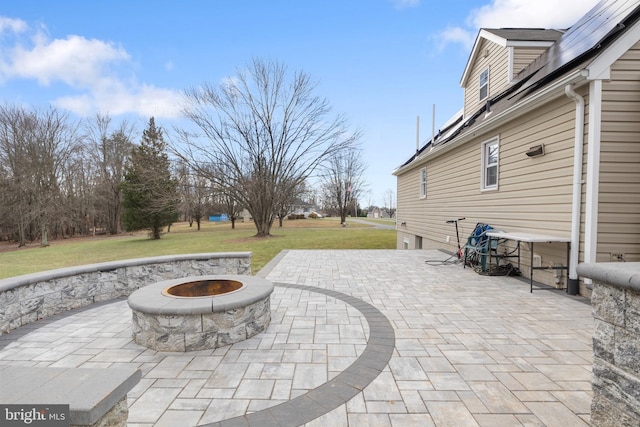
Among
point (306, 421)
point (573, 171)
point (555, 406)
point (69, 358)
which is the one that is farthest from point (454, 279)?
point (69, 358)

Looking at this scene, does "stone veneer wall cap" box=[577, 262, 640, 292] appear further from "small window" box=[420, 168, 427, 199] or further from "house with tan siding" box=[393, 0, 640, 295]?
"small window" box=[420, 168, 427, 199]

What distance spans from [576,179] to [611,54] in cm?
184

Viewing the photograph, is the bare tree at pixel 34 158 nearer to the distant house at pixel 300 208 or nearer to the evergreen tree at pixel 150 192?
the evergreen tree at pixel 150 192

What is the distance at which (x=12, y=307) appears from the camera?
361cm

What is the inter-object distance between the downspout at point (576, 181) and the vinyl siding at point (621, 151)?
241mm

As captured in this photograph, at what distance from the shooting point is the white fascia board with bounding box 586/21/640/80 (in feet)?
14.0

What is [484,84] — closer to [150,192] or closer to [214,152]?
[214,152]

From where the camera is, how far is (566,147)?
16.0ft

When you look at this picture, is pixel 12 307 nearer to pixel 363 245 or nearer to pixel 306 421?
pixel 306 421

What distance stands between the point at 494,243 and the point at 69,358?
24.3 feet

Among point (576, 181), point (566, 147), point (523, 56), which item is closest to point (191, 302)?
point (576, 181)

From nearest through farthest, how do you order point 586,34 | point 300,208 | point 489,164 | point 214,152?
point 586,34
point 489,164
point 214,152
point 300,208

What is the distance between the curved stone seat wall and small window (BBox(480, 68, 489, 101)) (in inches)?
350

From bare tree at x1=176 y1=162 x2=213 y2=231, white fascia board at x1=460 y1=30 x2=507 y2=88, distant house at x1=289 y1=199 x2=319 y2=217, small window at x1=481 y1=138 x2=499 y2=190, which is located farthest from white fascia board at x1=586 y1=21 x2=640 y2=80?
distant house at x1=289 y1=199 x2=319 y2=217
